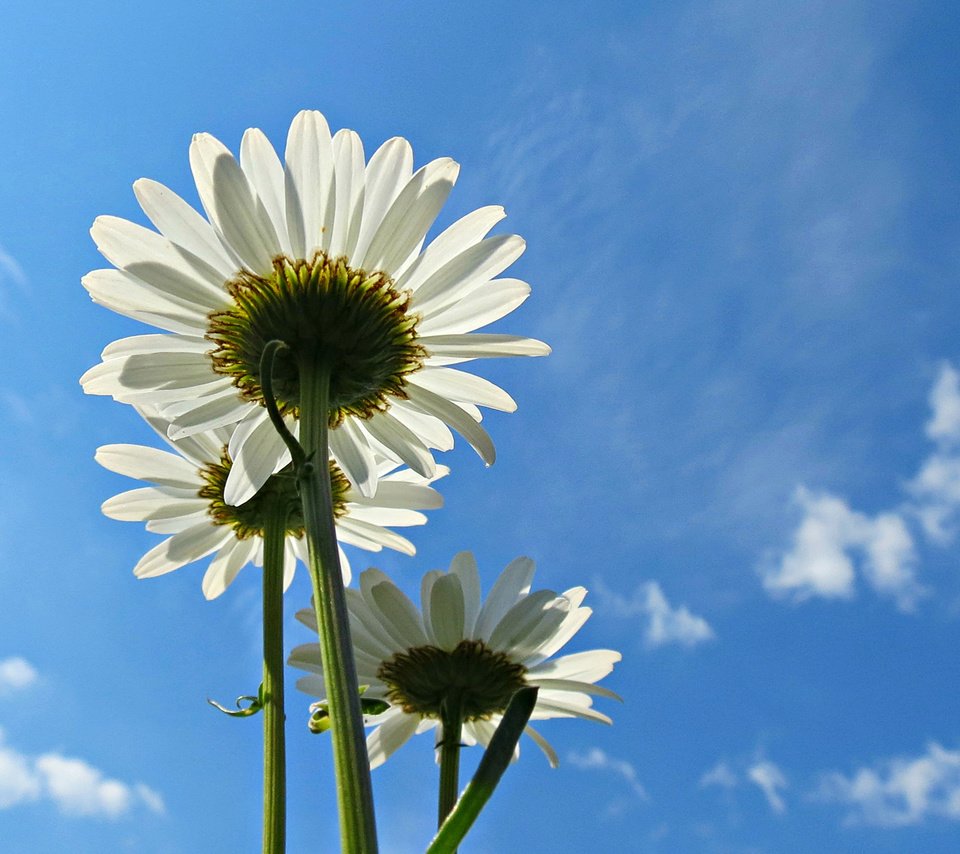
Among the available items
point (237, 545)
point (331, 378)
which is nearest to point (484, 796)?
point (331, 378)

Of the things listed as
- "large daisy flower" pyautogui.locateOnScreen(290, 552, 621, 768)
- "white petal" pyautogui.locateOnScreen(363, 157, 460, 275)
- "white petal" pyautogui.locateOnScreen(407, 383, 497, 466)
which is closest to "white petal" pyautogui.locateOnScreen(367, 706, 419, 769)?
"large daisy flower" pyautogui.locateOnScreen(290, 552, 621, 768)

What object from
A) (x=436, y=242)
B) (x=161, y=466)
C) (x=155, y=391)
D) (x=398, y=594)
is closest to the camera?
(x=155, y=391)

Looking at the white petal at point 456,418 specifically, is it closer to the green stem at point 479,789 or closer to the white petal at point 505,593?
the white petal at point 505,593

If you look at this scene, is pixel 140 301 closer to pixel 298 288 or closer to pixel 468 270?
pixel 298 288

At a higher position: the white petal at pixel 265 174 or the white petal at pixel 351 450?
the white petal at pixel 265 174

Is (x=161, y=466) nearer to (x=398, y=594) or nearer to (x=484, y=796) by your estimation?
(x=398, y=594)

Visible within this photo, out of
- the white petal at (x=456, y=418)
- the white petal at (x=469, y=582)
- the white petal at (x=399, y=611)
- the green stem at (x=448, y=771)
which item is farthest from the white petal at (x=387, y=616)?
the white petal at (x=456, y=418)

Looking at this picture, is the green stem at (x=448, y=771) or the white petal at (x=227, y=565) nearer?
the green stem at (x=448, y=771)

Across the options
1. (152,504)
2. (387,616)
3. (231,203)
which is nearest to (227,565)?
(152,504)
